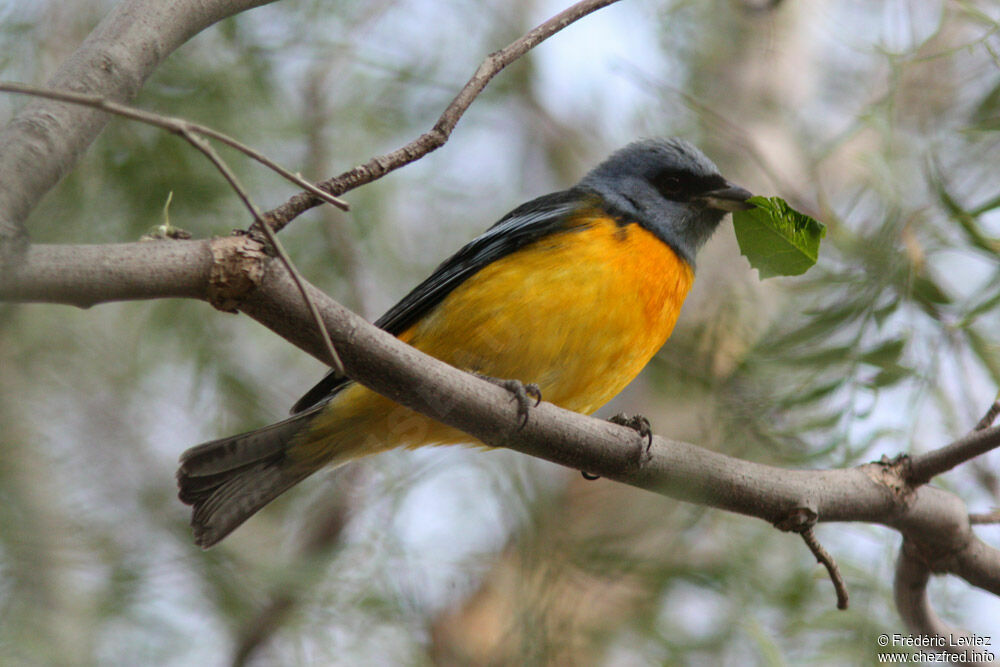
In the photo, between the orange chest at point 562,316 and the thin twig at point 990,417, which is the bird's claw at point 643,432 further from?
the thin twig at point 990,417

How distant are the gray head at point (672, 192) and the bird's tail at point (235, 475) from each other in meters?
1.65

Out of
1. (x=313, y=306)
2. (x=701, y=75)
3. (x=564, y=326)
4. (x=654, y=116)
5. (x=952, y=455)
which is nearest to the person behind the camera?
(x=313, y=306)

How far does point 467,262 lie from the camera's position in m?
3.79

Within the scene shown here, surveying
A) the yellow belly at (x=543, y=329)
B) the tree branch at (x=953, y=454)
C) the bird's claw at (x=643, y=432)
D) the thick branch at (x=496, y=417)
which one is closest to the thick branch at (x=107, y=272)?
the thick branch at (x=496, y=417)

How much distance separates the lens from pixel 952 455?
2.77m

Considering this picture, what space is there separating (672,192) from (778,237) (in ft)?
4.63

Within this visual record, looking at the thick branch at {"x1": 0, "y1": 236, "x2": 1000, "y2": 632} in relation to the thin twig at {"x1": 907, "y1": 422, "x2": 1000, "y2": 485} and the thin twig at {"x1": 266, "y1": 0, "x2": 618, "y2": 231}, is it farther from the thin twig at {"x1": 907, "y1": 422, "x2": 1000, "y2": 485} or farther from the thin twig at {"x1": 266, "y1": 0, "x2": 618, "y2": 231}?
the thin twig at {"x1": 266, "y1": 0, "x2": 618, "y2": 231}

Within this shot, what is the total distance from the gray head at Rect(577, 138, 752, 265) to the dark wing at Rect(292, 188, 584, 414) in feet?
0.82

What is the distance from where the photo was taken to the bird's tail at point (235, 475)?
3.41 m

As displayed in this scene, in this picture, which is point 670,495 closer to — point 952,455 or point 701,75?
point 952,455

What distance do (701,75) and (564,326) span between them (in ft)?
10.7

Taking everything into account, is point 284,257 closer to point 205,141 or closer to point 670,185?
point 205,141

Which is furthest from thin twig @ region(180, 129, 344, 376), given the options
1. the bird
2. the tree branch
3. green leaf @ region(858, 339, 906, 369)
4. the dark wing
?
green leaf @ region(858, 339, 906, 369)

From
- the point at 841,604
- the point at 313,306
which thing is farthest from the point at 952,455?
the point at 313,306
